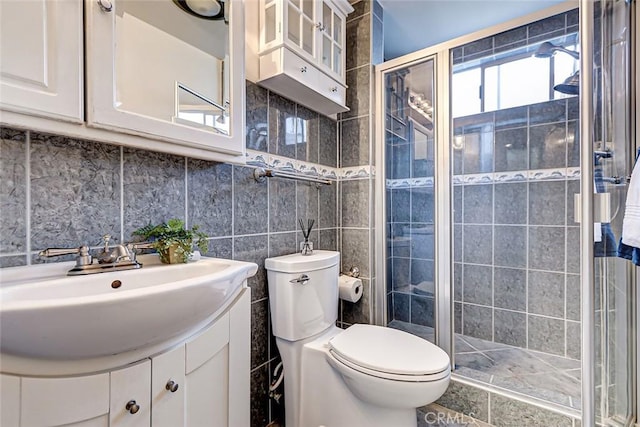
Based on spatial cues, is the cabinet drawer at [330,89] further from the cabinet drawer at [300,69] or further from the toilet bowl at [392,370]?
the toilet bowl at [392,370]

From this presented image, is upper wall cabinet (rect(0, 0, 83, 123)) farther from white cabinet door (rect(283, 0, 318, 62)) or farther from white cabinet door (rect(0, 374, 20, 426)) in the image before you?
white cabinet door (rect(283, 0, 318, 62))

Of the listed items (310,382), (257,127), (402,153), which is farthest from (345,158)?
(310,382)

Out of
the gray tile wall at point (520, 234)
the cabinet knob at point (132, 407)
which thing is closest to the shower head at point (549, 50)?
the gray tile wall at point (520, 234)

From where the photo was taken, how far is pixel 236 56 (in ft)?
3.55

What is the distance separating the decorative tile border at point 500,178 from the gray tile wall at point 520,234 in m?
0.03

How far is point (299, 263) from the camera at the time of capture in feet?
4.06

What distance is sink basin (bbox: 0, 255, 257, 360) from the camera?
45 cm

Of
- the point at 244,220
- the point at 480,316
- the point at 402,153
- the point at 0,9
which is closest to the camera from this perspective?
the point at 0,9

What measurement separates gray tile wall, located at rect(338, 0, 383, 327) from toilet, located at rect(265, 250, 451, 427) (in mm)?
418

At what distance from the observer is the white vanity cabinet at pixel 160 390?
1.64ft

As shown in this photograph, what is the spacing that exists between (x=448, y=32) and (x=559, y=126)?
3.28ft

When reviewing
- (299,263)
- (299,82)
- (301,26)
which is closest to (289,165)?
(299,82)

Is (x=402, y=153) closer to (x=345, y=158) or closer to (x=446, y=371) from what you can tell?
(x=345, y=158)

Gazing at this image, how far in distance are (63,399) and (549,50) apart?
8.28 feet
